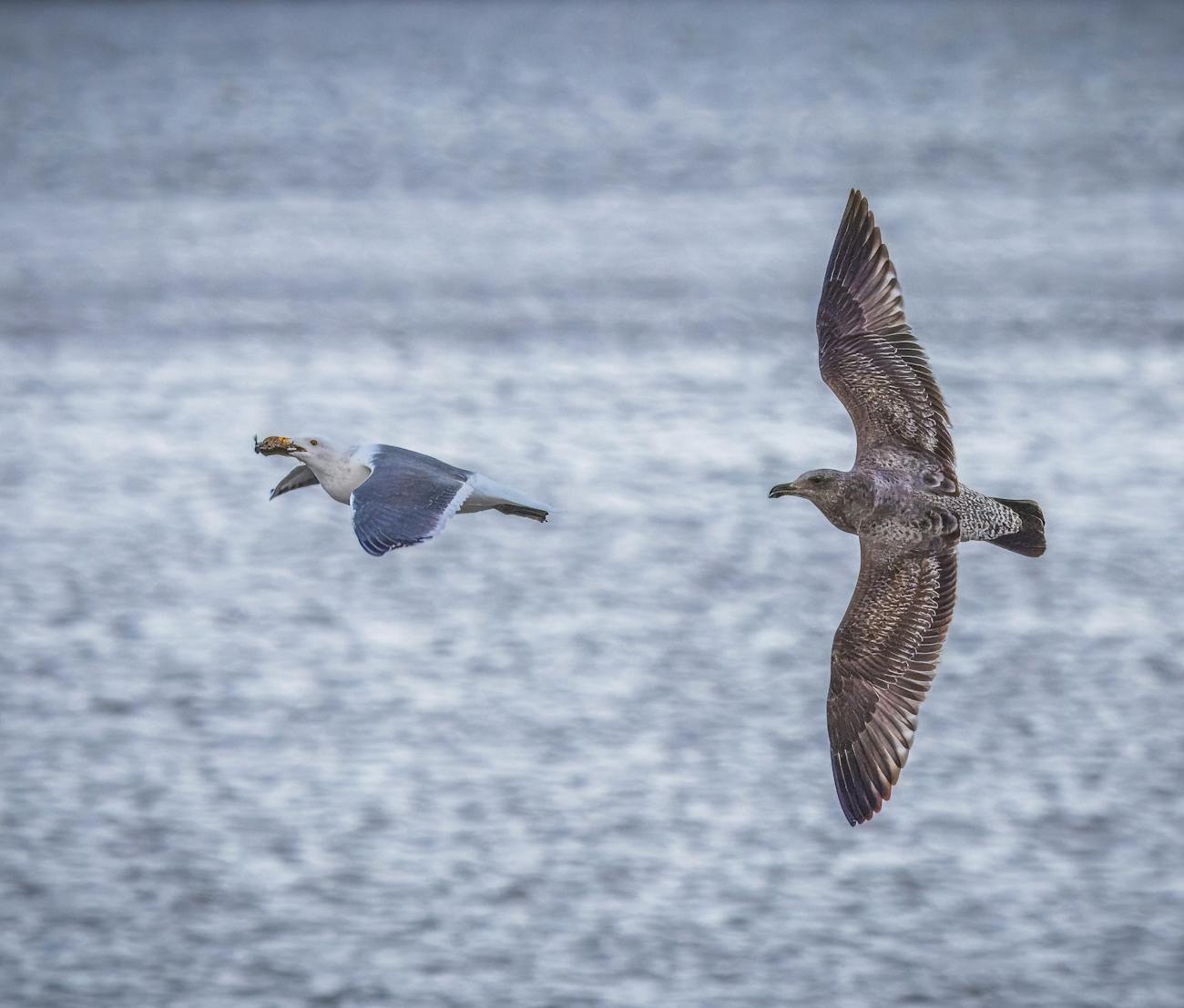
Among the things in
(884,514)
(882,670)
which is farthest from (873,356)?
(882,670)

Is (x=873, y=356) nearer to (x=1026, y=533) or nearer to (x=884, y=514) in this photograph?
(x=884, y=514)

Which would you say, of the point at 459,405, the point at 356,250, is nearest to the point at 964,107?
the point at 356,250

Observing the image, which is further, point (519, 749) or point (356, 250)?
point (356, 250)

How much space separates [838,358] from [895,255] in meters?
26.0

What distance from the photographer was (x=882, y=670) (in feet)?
32.1

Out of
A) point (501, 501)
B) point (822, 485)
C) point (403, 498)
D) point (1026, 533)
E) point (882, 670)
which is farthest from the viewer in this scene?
point (882, 670)

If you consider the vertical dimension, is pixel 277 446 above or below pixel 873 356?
below

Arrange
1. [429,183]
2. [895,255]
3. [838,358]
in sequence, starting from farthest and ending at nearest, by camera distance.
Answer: [429,183]
[895,255]
[838,358]

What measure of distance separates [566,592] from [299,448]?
46.4 ft

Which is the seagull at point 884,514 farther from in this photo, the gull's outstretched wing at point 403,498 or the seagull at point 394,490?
the gull's outstretched wing at point 403,498

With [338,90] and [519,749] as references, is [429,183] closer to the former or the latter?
[338,90]

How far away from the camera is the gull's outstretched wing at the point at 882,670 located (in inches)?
376

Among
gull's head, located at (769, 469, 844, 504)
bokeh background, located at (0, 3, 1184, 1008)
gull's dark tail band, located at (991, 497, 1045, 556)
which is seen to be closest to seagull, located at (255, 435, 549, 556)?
gull's head, located at (769, 469, 844, 504)

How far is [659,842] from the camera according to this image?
692 inches
